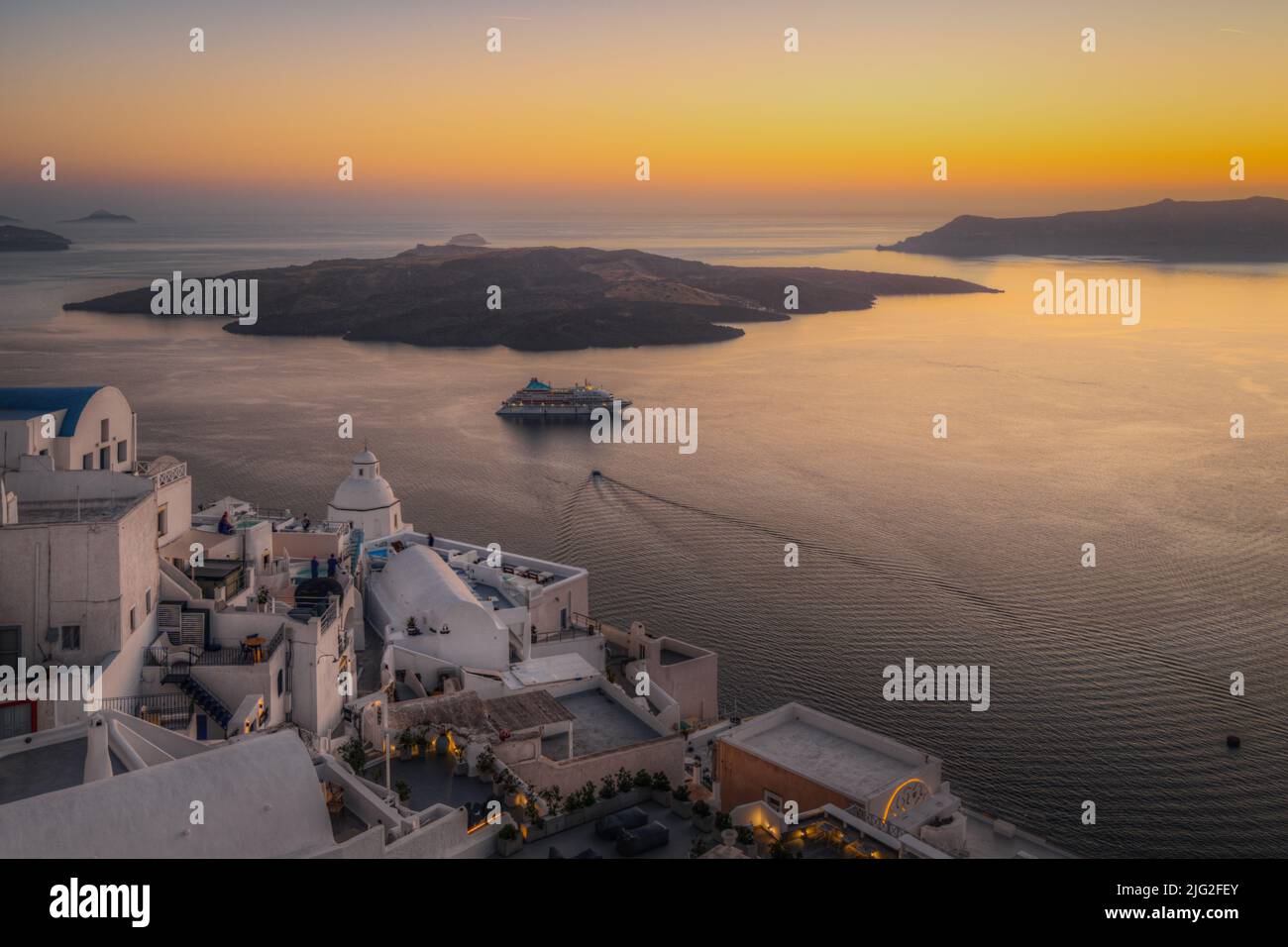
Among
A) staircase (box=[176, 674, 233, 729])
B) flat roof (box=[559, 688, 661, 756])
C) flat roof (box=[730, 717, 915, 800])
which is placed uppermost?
staircase (box=[176, 674, 233, 729])

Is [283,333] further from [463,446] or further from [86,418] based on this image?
[86,418]

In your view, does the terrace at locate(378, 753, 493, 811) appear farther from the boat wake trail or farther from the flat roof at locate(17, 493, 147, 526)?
the boat wake trail

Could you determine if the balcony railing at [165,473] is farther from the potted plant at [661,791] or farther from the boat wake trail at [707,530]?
the boat wake trail at [707,530]

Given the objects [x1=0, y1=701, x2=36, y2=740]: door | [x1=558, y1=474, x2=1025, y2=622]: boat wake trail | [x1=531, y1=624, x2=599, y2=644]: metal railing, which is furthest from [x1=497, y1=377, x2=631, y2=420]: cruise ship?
[x1=0, y1=701, x2=36, y2=740]: door

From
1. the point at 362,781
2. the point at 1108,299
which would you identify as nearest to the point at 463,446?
the point at 362,781

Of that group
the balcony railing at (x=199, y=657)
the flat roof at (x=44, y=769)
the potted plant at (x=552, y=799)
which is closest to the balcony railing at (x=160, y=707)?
the balcony railing at (x=199, y=657)

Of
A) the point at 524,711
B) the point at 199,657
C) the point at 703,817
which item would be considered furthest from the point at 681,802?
the point at 199,657

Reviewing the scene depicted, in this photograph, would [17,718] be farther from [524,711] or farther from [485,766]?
[524,711]
